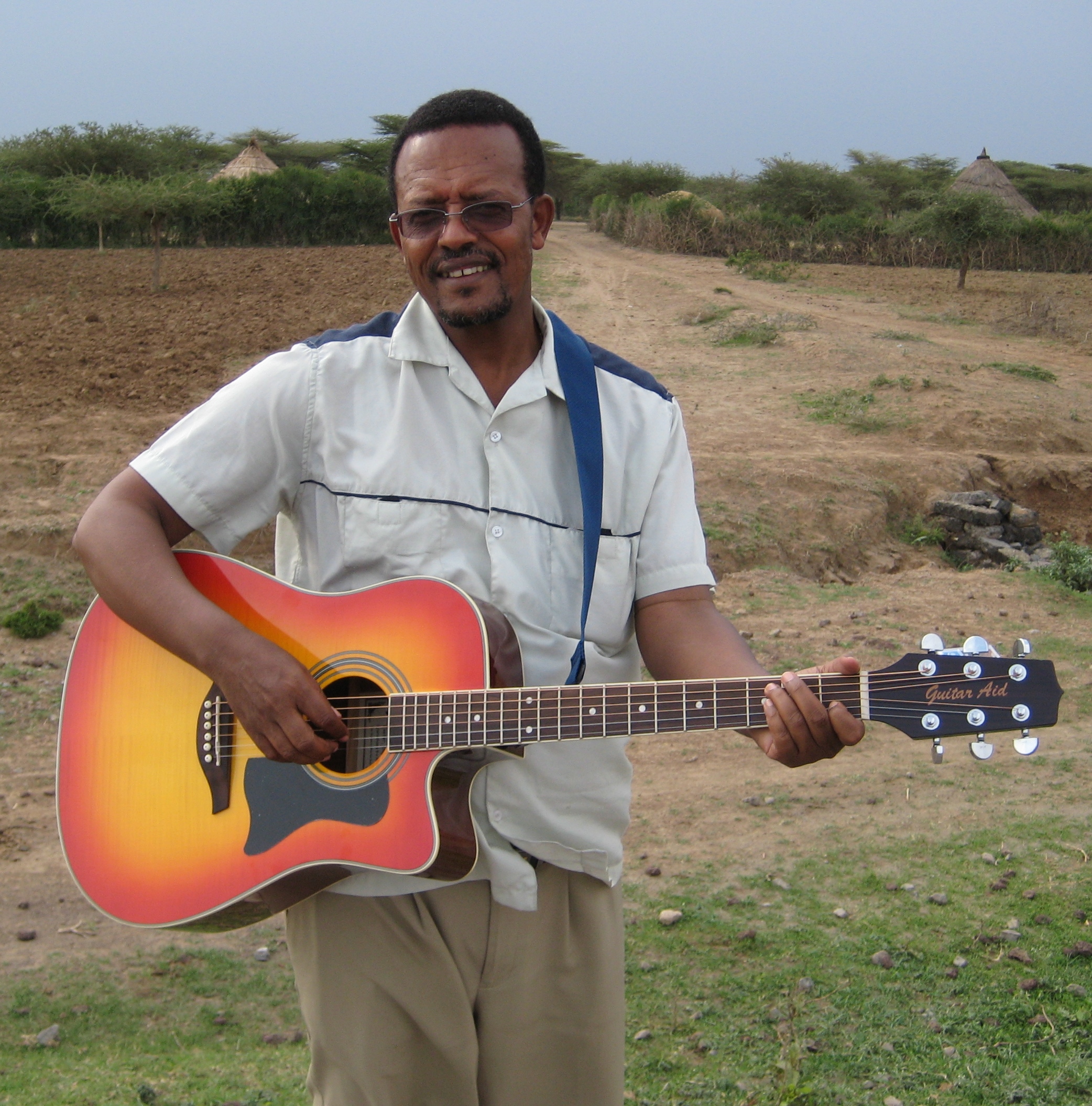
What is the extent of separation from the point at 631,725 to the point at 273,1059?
174 cm

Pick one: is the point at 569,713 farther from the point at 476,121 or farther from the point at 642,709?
the point at 476,121

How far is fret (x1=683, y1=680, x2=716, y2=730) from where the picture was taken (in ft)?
6.75

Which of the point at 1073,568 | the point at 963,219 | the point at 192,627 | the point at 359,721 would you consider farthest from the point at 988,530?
the point at 963,219

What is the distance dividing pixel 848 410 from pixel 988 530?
8.69ft

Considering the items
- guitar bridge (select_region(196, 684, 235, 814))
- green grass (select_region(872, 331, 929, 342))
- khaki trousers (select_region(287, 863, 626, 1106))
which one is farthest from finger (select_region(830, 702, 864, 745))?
green grass (select_region(872, 331, 929, 342))

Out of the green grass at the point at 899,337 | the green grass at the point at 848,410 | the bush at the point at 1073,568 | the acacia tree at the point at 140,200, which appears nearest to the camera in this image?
the bush at the point at 1073,568

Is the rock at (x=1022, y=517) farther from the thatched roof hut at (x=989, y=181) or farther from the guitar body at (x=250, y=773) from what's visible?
the thatched roof hut at (x=989, y=181)

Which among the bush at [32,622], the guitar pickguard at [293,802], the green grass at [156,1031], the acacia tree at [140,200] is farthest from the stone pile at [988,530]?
the acacia tree at [140,200]

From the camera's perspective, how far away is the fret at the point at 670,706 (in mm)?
2064

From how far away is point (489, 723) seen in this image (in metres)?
2.10

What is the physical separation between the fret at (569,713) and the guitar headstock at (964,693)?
52 cm

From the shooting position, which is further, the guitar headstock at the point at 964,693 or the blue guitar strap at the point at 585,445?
the blue guitar strap at the point at 585,445

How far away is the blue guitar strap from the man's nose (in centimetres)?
28

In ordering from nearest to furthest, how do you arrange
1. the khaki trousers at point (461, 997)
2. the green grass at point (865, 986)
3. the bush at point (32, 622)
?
the khaki trousers at point (461, 997) → the green grass at point (865, 986) → the bush at point (32, 622)
